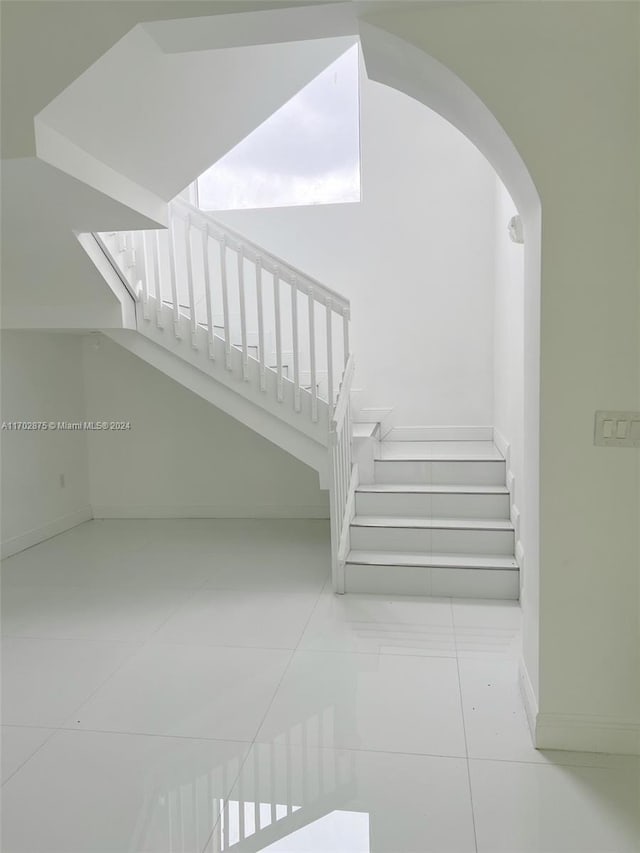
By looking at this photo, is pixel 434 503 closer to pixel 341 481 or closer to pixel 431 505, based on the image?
pixel 431 505

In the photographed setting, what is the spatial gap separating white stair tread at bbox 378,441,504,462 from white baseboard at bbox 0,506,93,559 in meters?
2.75

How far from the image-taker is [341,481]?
3543mm

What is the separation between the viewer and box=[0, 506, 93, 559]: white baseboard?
4.13 meters

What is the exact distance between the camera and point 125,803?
173 cm

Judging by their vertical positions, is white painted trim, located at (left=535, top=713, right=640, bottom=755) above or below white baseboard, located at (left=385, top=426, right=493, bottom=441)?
below

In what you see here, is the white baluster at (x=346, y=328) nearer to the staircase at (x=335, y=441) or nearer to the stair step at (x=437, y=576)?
the staircase at (x=335, y=441)

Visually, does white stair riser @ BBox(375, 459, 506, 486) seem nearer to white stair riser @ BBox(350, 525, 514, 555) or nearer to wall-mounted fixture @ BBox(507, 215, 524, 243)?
white stair riser @ BBox(350, 525, 514, 555)

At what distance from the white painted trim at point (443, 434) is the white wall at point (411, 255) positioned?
0.27 ft

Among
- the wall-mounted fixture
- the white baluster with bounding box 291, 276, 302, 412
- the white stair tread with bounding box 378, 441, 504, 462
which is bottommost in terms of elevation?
the white stair tread with bounding box 378, 441, 504, 462

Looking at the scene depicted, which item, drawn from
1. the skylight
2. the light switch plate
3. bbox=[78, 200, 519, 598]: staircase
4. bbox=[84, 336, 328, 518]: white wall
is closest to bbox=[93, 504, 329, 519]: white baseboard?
bbox=[84, 336, 328, 518]: white wall

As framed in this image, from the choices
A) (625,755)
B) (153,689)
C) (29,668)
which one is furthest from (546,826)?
(29,668)

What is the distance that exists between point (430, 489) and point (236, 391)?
147cm

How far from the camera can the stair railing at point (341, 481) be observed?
3.31 metres

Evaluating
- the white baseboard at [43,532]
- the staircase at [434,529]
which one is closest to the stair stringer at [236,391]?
the staircase at [434,529]
